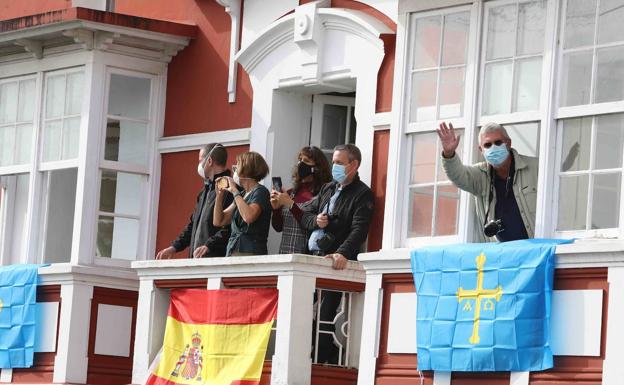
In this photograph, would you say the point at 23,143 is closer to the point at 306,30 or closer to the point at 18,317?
the point at 18,317

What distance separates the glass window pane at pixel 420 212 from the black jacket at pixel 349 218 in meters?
0.58

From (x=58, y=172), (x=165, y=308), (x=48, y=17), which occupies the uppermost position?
(x=48, y=17)

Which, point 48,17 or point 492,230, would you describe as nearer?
point 492,230

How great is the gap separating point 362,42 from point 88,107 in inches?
131

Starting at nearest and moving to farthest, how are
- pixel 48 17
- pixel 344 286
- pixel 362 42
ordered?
pixel 344 286 < pixel 362 42 < pixel 48 17

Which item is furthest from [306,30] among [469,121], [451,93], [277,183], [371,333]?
[371,333]

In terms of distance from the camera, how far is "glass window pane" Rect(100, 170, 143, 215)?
1869 cm

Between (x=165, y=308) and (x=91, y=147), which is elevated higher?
(x=91, y=147)

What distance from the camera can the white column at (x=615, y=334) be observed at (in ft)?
42.1

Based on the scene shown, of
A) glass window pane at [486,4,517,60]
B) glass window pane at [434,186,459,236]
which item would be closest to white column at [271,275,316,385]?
glass window pane at [434,186,459,236]

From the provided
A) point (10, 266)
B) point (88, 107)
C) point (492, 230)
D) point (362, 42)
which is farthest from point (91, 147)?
point (492, 230)

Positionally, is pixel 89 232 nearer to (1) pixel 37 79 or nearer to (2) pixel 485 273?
(1) pixel 37 79

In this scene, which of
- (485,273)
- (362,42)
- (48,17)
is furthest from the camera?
(48,17)

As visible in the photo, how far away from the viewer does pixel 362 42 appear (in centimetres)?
1653
